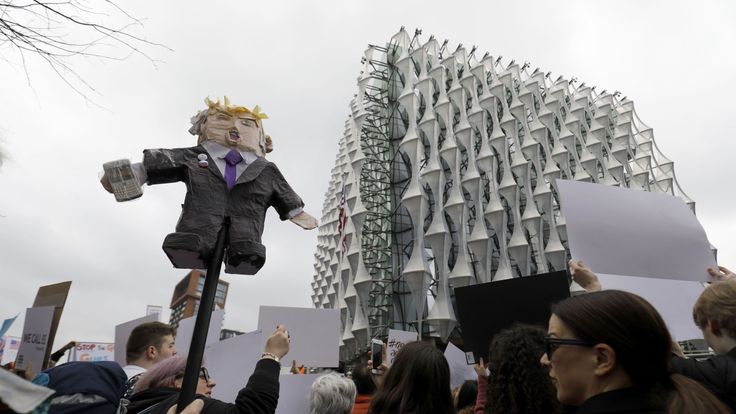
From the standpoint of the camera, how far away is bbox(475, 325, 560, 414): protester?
1.92m

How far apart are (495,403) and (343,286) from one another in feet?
104

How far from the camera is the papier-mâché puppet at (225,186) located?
2408 millimetres

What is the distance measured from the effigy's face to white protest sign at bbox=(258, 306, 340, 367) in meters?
1.55

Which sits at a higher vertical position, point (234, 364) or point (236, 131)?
point (236, 131)

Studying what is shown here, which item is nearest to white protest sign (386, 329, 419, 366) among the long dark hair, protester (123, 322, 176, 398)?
protester (123, 322, 176, 398)

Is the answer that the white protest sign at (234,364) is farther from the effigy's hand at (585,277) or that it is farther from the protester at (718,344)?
the protester at (718,344)

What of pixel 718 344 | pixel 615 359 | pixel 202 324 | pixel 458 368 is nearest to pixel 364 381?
pixel 458 368

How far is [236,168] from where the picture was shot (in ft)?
9.03

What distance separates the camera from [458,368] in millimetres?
4285

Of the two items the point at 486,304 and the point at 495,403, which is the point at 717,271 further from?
Result: the point at 495,403

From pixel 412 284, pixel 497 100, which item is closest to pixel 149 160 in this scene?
pixel 412 284

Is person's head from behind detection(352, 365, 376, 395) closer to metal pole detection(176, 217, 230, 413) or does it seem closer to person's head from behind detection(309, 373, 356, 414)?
person's head from behind detection(309, 373, 356, 414)

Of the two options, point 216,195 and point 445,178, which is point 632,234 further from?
point 445,178

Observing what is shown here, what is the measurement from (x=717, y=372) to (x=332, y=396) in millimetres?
1897
